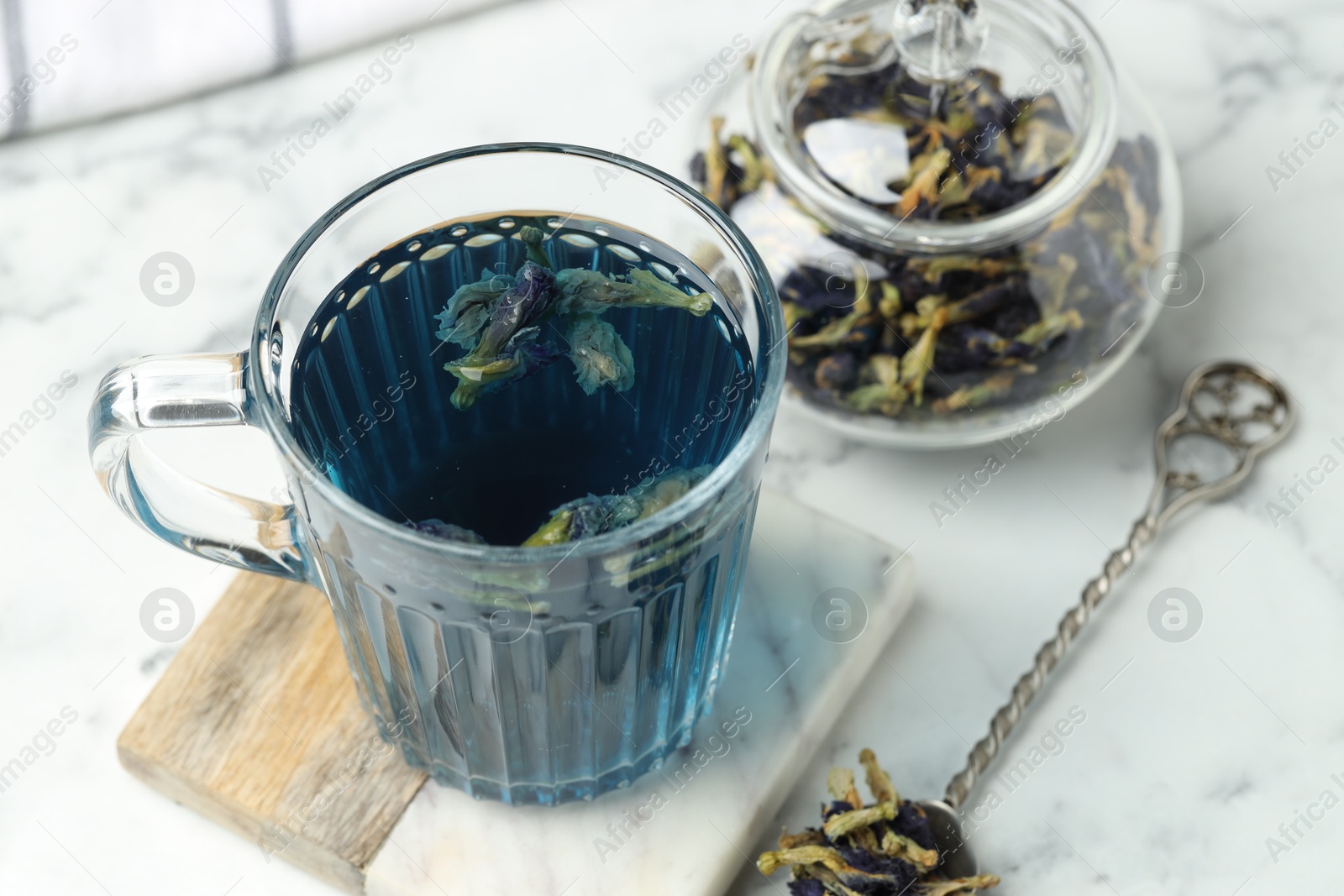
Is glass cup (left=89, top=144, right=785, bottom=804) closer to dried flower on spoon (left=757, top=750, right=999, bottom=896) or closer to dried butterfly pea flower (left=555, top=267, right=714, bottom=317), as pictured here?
dried butterfly pea flower (left=555, top=267, right=714, bottom=317)

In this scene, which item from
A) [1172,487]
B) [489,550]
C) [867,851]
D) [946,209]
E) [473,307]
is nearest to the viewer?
[489,550]

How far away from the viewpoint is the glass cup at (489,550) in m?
0.82

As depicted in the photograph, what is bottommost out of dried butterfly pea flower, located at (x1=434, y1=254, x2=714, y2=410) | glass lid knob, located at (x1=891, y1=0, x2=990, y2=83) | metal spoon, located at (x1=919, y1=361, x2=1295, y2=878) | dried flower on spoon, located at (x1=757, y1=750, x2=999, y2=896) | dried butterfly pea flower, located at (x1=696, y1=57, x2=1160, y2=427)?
metal spoon, located at (x1=919, y1=361, x2=1295, y2=878)

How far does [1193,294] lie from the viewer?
1.41m

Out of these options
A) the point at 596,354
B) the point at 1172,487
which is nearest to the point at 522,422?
the point at 596,354

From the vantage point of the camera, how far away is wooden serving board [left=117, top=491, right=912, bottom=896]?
1038 mm

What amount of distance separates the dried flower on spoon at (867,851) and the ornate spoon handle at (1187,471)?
89 millimetres

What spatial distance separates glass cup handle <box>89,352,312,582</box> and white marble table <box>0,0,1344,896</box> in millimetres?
Result: 281

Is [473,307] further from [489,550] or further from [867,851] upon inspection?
[867,851]

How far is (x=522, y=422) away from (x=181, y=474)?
225 millimetres

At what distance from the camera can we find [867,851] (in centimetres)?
103

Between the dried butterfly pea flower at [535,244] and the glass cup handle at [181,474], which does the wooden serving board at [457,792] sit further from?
the dried butterfly pea flower at [535,244]

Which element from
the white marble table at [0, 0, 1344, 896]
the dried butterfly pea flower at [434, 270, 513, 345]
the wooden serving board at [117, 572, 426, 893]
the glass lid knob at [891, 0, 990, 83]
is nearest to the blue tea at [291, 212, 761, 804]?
the dried butterfly pea flower at [434, 270, 513, 345]

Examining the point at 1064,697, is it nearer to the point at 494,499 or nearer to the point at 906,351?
the point at 906,351
